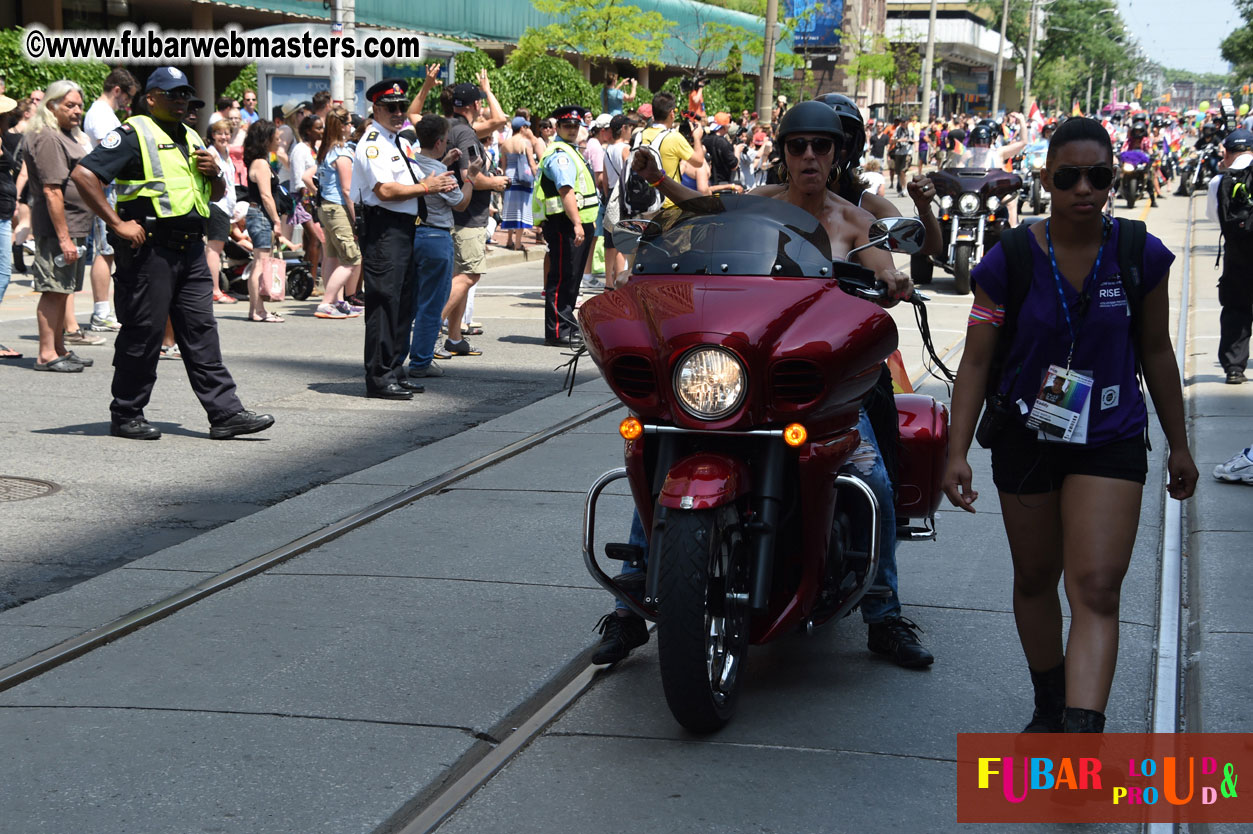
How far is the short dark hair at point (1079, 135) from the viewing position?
3.84 m

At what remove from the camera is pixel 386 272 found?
374 inches

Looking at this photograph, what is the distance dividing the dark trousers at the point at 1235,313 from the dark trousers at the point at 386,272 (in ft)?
17.0

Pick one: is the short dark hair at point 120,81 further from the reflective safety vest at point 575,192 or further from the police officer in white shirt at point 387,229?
the police officer in white shirt at point 387,229

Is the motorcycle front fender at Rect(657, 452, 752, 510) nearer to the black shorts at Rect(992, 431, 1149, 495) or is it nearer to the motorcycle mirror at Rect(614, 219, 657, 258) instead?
the black shorts at Rect(992, 431, 1149, 495)

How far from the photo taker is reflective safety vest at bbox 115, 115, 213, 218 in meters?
8.17

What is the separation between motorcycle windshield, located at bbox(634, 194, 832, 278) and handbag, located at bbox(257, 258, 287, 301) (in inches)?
384

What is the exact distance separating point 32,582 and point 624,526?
2404mm

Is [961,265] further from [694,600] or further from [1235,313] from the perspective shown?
[694,600]

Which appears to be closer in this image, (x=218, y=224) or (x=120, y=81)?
(x=218, y=224)

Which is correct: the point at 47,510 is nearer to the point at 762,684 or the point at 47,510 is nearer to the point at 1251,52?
the point at 762,684

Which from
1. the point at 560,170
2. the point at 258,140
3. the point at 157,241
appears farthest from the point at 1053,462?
the point at 258,140

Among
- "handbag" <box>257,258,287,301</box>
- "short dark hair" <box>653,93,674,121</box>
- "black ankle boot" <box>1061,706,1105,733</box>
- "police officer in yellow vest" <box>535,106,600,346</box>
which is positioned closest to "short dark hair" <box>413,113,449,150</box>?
"police officer in yellow vest" <box>535,106,600,346</box>

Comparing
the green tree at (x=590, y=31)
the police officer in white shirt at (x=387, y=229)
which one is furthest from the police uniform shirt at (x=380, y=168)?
the green tree at (x=590, y=31)

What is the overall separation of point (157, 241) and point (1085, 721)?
19.6ft
